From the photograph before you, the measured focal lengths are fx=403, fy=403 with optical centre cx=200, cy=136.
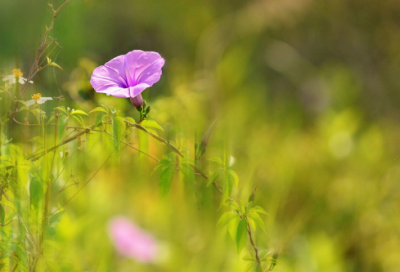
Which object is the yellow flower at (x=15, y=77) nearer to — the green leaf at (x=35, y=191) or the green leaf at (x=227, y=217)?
the green leaf at (x=35, y=191)

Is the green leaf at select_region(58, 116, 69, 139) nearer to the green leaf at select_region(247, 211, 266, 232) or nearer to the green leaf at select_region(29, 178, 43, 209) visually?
the green leaf at select_region(29, 178, 43, 209)

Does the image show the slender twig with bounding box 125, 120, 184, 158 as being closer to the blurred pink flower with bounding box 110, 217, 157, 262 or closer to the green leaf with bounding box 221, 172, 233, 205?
the green leaf with bounding box 221, 172, 233, 205

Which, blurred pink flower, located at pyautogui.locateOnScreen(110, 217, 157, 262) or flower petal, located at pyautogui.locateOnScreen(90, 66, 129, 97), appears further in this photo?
blurred pink flower, located at pyautogui.locateOnScreen(110, 217, 157, 262)

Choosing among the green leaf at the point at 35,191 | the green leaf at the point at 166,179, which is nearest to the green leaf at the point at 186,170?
the green leaf at the point at 166,179

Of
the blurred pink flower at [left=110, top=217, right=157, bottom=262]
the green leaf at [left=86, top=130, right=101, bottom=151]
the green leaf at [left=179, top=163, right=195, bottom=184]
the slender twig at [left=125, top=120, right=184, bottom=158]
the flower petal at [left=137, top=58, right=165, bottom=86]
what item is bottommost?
the blurred pink flower at [left=110, top=217, right=157, bottom=262]

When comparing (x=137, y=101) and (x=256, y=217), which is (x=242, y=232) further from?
(x=137, y=101)

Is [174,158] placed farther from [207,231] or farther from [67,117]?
[207,231]

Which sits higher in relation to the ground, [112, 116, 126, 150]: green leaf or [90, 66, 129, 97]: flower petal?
[90, 66, 129, 97]: flower petal

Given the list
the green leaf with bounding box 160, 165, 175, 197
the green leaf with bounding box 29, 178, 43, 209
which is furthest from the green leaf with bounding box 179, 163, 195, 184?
the green leaf with bounding box 29, 178, 43, 209
